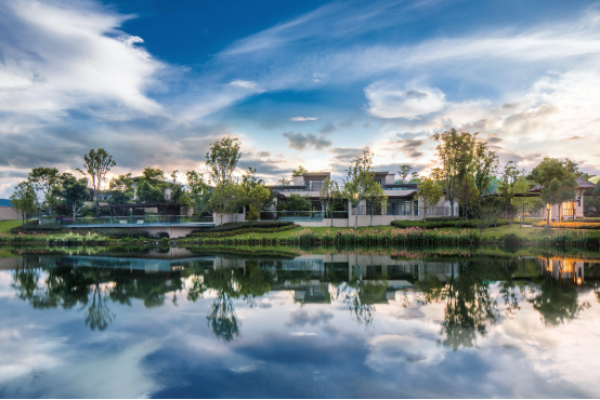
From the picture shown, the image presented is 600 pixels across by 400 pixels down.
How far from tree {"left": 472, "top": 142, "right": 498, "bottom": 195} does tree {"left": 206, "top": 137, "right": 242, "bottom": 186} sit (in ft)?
78.7

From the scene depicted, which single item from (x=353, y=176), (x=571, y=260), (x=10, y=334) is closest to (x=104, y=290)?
(x=10, y=334)

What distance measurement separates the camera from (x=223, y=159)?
3328 centimetres

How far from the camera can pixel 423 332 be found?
5.85 m

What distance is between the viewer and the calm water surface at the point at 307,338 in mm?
4199

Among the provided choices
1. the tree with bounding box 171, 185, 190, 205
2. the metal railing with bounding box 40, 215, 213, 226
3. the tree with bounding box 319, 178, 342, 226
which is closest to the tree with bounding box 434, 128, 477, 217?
the tree with bounding box 319, 178, 342, 226

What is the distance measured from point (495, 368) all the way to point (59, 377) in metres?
6.15

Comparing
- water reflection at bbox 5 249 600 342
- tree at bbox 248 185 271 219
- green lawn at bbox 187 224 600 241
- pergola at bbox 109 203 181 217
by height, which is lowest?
water reflection at bbox 5 249 600 342

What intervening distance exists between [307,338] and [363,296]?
331 centimetres

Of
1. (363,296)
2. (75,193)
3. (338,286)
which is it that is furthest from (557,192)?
(75,193)

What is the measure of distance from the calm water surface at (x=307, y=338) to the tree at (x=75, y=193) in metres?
35.5

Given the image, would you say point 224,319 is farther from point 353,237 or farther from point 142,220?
point 142,220

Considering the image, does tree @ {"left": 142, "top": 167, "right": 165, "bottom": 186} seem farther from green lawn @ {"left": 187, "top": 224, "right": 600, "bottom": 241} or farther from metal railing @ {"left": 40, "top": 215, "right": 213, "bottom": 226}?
green lawn @ {"left": 187, "top": 224, "right": 600, "bottom": 241}

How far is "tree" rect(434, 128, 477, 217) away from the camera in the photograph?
101 feet

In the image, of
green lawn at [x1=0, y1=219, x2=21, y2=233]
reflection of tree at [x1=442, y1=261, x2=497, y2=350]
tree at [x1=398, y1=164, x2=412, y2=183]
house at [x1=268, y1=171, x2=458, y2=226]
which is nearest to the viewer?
reflection of tree at [x1=442, y1=261, x2=497, y2=350]
